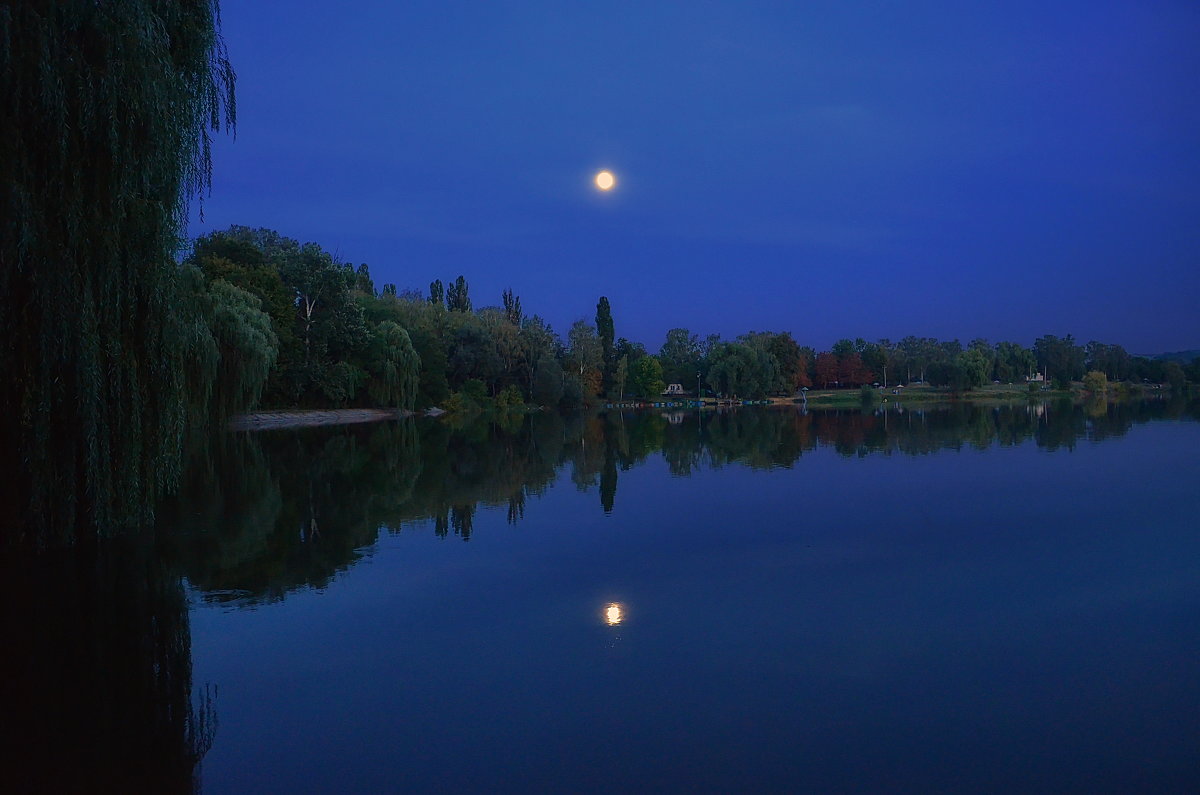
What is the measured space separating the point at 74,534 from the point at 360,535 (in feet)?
12.2

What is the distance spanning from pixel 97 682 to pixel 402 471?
577 inches

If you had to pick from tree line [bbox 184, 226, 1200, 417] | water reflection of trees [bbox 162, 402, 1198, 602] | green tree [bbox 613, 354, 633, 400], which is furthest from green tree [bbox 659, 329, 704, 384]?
water reflection of trees [bbox 162, 402, 1198, 602]

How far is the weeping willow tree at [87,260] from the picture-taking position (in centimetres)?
858

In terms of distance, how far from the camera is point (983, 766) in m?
4.97

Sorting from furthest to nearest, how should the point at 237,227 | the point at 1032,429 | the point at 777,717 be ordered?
the point at 237,227, the point at 1032,429, the point at 777,717

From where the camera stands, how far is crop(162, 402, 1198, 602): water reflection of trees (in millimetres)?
11289

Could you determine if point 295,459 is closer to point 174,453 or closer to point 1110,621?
point 174,453

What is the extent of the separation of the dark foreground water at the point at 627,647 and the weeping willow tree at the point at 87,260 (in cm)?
128

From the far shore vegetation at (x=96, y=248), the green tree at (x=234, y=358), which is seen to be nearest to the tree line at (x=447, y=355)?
the green tree at (x=234, y=358)

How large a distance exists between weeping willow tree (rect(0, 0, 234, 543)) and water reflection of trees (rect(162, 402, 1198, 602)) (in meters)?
1.73

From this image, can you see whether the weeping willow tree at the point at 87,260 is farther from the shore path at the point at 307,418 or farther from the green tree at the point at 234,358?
the shore path at the point at 307,418

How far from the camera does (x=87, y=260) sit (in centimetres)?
907

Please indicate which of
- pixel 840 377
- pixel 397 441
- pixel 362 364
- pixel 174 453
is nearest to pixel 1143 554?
pixel 174 453

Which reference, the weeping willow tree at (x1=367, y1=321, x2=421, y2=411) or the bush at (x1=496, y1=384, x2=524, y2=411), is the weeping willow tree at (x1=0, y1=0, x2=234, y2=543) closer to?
the weeping willow tree at (x1=367, y1=321, x2=421, y2=411)
